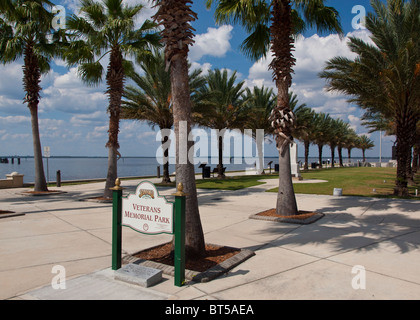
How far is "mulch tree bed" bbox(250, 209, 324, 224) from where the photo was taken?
864 centimetres

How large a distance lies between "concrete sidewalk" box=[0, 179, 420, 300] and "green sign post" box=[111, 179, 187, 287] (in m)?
0.38

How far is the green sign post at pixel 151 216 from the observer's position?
175 inches

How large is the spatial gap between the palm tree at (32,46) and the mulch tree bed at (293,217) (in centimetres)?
1234

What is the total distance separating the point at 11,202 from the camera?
42.0 feet

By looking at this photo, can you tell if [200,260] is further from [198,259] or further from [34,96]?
[34,96]

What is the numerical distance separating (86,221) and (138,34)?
347 inches

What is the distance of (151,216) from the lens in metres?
4.73

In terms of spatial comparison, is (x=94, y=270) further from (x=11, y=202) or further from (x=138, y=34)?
(x=138, y=34)

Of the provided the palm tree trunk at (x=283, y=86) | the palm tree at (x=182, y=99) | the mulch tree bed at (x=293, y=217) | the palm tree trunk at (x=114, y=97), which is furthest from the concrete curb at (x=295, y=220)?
the palm tree trunk at (x=114, y=97)

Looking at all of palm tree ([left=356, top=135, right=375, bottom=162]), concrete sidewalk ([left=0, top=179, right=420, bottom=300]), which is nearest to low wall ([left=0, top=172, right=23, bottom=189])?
concrete sidewalk ([left=0, top=179, right=420, bottom=300])

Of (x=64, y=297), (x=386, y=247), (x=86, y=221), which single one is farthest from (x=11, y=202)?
(x=386, y=247)

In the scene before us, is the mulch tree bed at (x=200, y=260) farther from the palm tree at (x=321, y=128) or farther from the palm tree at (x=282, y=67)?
the palm tree at (x=321, y=128)
